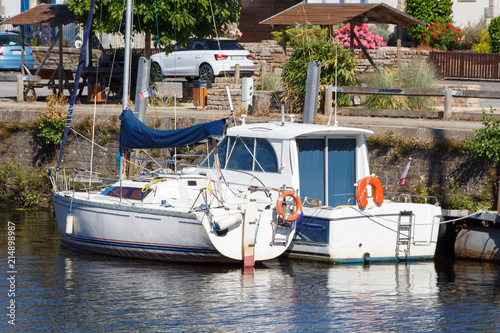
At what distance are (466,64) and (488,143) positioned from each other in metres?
16.4

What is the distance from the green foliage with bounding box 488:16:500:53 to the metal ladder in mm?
20842

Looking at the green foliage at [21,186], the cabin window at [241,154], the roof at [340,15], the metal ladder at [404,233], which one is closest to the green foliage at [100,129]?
the green foliage at [21,186]

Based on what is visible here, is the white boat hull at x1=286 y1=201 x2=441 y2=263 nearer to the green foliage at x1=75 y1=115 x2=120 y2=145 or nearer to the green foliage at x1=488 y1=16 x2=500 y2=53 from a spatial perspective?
the green foliage at x1=75 y1=115 x2=120 y2=145

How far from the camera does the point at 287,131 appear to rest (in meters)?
15.1

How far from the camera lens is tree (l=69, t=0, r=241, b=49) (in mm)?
22062

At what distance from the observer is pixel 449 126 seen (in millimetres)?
18250

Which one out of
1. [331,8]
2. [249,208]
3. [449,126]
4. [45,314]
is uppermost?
[331,8]

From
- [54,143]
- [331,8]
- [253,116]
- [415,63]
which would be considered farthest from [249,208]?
[331,8]

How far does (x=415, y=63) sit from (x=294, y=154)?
8335 millimetres

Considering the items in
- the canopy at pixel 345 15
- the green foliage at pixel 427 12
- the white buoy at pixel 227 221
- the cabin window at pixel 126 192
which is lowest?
the white buoy at pixel 227 221

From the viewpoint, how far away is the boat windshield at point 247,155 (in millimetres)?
15250

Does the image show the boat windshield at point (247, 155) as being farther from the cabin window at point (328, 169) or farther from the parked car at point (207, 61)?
the parked car at point (207, 61)

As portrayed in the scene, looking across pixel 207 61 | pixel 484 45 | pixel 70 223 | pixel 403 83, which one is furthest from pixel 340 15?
pixel 70 223

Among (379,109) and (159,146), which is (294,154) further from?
(379,109)
